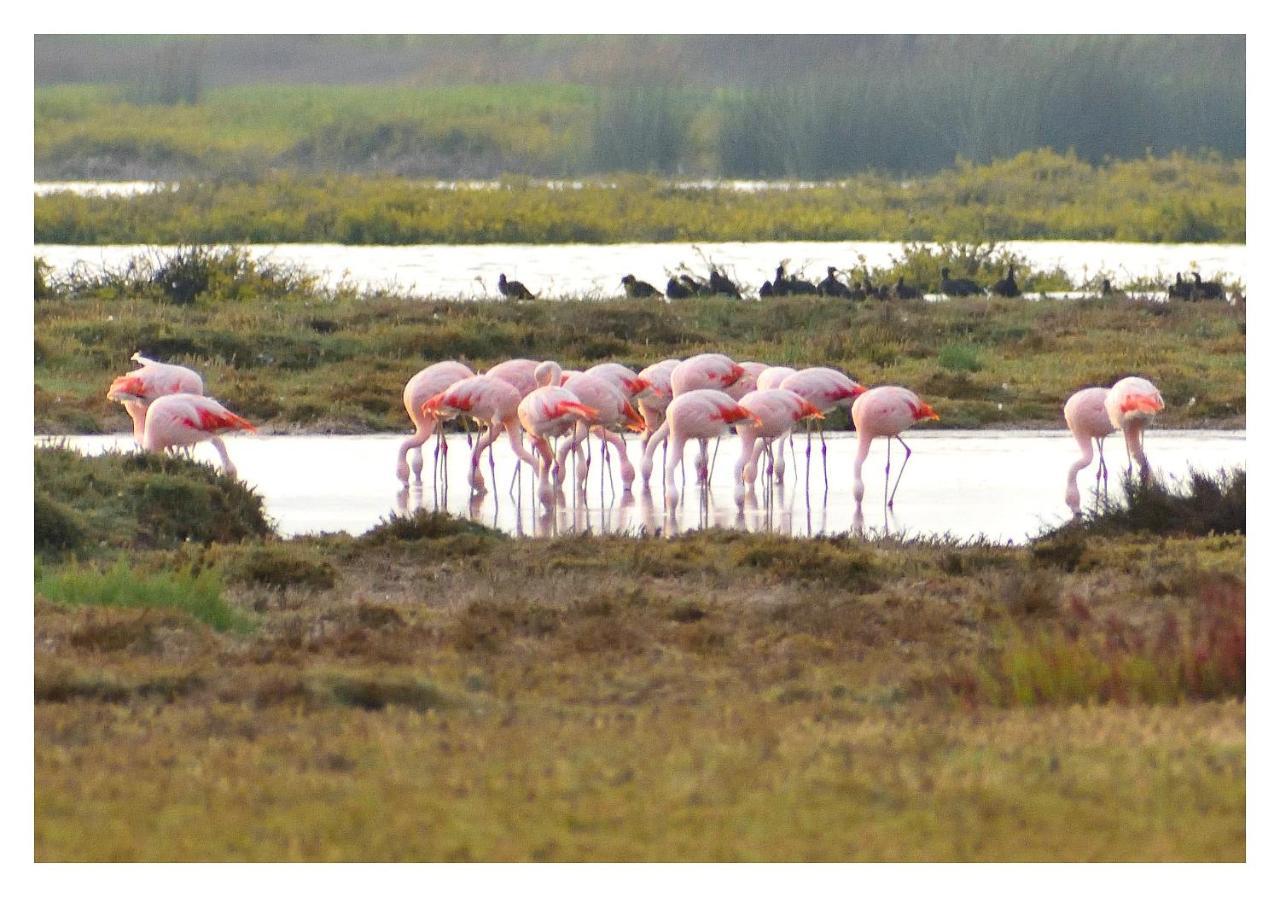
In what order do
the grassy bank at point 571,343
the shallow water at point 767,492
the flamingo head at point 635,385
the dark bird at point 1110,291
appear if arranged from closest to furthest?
the shallow water at point 767,492, the flamingo head at point 635,385, the grassy bank at point 571,343, the dark bird at point 1110,291

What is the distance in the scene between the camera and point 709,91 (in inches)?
1673

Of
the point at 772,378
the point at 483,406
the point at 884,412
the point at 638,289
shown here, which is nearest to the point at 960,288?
the point at 638,289

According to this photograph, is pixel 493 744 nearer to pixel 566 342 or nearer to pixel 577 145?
pixel 566 342

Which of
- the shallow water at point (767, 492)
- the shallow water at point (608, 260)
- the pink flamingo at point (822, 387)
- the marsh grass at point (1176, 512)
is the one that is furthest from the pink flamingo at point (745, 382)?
the shallow water at point (608, 260)

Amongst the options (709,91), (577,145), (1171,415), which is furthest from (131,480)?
(577,145)

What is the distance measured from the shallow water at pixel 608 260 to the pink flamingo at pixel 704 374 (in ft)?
49.9

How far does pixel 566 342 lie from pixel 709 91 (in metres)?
19.3

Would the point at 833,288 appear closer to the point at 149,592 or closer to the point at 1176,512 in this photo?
the point at 1176,512

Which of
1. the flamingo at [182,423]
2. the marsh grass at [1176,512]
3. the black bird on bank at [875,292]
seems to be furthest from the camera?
the black bird on bank at [875,292]

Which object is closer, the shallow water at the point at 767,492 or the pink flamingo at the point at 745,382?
the shallow water at the point at 767,492

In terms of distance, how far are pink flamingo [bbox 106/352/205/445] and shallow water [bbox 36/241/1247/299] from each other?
15.7 meters

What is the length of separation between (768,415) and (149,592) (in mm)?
5526

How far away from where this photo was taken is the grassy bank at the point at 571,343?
20.4m

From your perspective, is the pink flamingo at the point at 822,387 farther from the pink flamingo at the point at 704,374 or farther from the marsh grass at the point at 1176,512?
the marsh grass at the point at 1176,512
